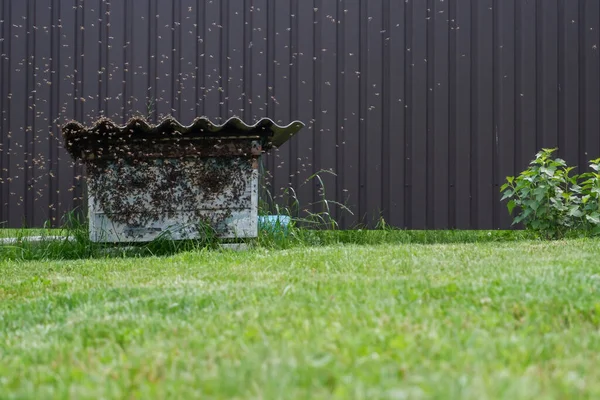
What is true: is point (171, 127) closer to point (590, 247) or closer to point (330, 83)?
point (330, 83)

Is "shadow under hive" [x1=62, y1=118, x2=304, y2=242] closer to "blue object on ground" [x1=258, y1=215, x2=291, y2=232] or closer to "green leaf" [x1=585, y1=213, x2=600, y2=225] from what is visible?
"blue object on ground" [x1=258, y1=215, x2=291, y2=232]

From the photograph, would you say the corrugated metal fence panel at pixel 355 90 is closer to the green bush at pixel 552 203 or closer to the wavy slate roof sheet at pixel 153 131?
the green bush at pixel 552 203

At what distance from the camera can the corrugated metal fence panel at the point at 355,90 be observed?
17.7 feet

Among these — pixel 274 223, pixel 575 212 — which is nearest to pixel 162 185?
pixel 274 223

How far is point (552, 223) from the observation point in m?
4.71

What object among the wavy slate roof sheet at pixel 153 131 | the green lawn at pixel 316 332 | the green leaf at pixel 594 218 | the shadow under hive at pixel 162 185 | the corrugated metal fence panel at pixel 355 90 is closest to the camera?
the green lawn at pixel 316 332

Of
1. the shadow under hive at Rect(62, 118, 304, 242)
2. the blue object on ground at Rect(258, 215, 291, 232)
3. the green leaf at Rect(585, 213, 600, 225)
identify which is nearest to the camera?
the shadow under hive at Rect(62, 118, 304, 242)

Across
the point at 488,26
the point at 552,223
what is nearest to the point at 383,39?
the point at 488,26

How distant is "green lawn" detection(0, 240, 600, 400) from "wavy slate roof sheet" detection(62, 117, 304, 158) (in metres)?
1.52

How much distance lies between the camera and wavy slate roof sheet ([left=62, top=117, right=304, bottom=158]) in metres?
4.28

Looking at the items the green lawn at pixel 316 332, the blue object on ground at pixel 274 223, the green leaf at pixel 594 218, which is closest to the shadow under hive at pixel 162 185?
the blue object on ground at pixel 274 223

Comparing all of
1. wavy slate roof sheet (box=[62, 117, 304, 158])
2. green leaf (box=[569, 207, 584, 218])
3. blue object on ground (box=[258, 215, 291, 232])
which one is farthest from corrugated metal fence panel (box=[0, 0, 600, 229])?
wavy slate roof sheet (box=[62, 117, 304, 158])

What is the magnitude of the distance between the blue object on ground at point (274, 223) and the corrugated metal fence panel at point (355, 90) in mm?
596

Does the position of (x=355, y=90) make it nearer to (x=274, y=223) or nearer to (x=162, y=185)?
(x=274, y=223)
